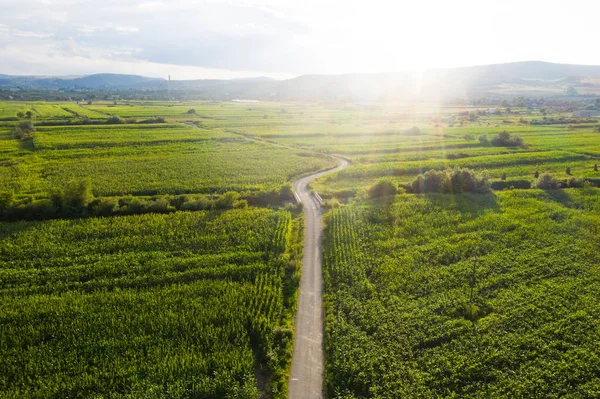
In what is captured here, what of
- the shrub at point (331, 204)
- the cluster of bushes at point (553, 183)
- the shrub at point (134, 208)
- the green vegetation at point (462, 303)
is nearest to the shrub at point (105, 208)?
the shrub at point (134, 208)

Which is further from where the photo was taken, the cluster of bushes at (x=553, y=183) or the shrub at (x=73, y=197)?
the cluster of bushes at (x=553, y=183)

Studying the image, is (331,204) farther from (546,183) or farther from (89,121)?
(89,121)

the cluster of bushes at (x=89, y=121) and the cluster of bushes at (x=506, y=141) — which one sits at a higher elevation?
the cluster of bushes at (x=89, y=121)

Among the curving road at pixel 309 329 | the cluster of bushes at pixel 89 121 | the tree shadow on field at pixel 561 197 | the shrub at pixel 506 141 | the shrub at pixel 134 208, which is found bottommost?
the curving road at pixel 309 329

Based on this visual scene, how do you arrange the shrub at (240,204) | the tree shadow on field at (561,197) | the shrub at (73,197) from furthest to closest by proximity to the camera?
the tree shadow on field at (561,197) → the shrub at (240,204) → the shrub at (73,197)

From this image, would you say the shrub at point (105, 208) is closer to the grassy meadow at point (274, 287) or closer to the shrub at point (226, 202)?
the grassy meadow at point (274, 287)

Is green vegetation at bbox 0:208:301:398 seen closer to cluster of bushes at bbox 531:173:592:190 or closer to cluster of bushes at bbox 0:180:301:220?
cluster of bushes at bbox 0:180:301:220

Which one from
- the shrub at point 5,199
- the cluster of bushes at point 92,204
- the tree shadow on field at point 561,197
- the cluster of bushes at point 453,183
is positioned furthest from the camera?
the cluster of bushes at point 453,183

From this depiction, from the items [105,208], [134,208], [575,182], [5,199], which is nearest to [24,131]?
[5,199]
